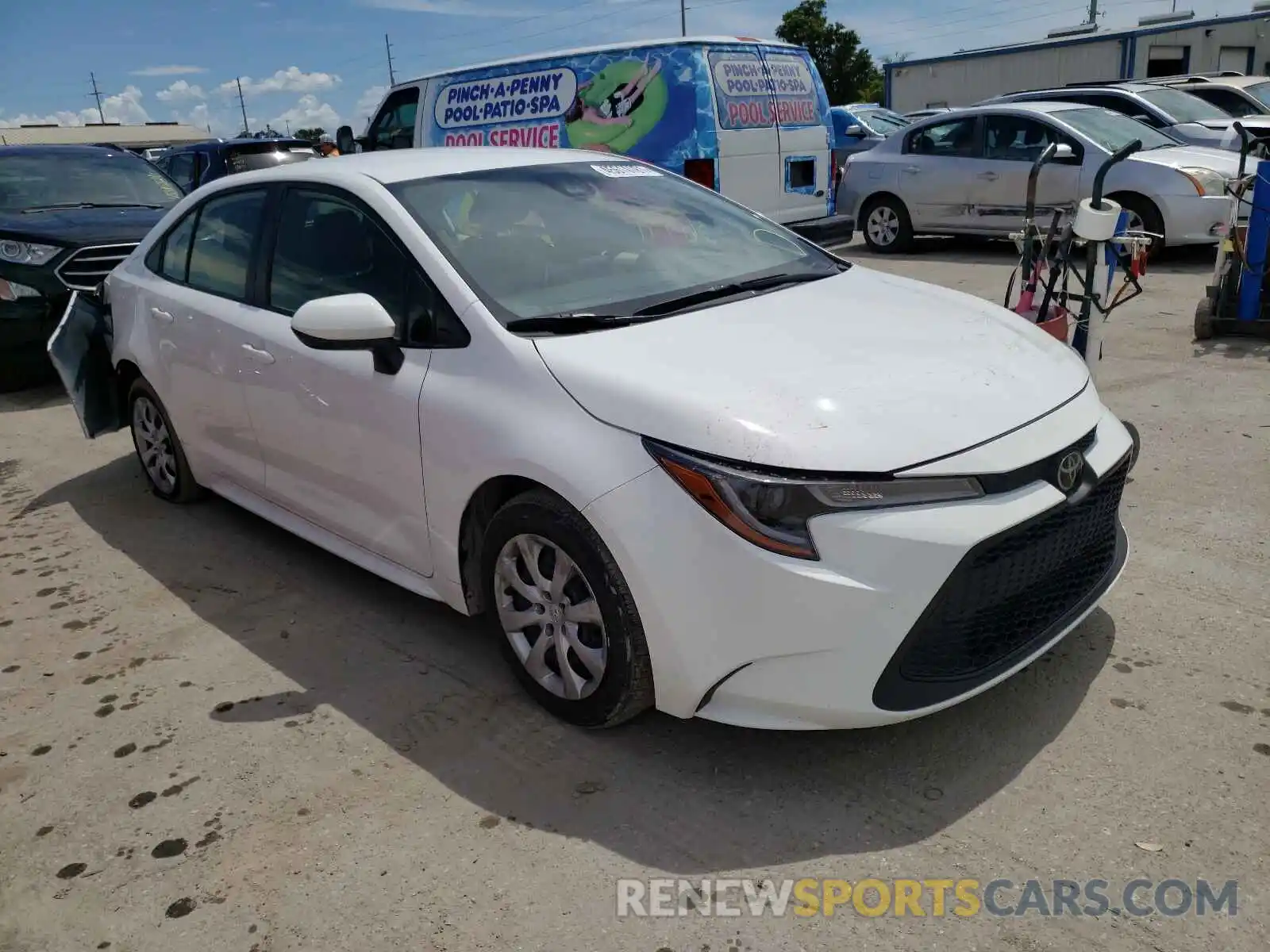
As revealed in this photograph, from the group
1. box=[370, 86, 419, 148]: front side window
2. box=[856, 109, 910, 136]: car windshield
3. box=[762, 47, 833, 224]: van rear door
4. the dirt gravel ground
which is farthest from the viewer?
box=[856, 109, 910, 136]: car windshield

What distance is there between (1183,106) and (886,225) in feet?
14.9

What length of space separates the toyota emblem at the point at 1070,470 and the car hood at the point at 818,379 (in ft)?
0.48

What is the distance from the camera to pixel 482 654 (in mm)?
3549

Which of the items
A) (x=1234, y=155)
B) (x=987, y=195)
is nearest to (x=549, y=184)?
(x=987, y=195)

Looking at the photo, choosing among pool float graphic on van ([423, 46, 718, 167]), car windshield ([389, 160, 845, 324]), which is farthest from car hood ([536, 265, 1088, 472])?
pool float graphic on van ([423, 46, 718, 167])

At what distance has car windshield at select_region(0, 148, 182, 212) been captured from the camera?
8359mm

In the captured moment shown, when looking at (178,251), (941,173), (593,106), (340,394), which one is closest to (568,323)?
(340,394)

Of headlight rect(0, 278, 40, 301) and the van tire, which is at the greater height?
headlight rect(0, 278, 40, 301)

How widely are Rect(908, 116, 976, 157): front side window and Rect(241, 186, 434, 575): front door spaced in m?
9.06

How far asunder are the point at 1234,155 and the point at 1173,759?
9690mm

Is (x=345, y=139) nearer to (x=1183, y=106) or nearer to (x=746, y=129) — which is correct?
(x=746, y=129)

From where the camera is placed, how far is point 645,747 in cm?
297

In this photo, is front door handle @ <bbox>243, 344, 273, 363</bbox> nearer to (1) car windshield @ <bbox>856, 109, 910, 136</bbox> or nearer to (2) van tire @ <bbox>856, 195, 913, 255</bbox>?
(2) van tire @ <bbox>856, 195, 913, 255</bbox>

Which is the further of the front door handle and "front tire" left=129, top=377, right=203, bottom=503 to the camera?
"front tire" left=129, top=377, right=203, bottom=503
